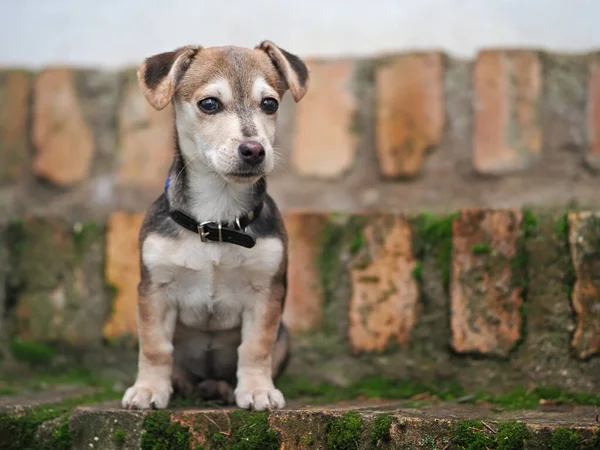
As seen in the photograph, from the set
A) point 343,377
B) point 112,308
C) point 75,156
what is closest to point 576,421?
point 343,377

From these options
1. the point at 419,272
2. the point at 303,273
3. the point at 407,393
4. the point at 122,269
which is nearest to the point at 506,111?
the point at 419,272

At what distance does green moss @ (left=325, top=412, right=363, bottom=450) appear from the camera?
2.49 meters

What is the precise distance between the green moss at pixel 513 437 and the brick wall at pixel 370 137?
1.47 metres

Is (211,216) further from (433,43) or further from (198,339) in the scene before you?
(433,43)

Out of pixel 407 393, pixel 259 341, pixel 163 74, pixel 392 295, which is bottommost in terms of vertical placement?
pixel 407 393

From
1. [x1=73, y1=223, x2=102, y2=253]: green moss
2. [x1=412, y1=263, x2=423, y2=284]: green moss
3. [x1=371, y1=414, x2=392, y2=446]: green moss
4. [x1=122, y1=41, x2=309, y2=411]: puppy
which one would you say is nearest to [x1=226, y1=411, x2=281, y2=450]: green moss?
[x1=122, y1=41, x2=309, y2=411]: puppy

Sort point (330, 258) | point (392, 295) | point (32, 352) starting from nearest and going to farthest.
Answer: point (392, 295)
point (330, 258)
point (32, 352)

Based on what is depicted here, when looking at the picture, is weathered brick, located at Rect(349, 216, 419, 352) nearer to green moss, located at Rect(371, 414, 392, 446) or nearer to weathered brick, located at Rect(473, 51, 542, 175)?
weathered brick, located at Rect(473, 51, 542, 175)

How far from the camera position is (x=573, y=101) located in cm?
366

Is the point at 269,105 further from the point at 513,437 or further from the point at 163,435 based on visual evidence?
the point at 513,437

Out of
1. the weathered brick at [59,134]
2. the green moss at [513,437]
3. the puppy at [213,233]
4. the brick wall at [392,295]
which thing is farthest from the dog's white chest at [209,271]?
the weathered brick at [59,134]

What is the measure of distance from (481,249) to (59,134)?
215 centimetres

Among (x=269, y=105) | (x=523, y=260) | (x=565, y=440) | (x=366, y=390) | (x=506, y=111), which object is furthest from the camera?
(x=506, y=111)

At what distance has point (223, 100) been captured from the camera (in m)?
2.90
